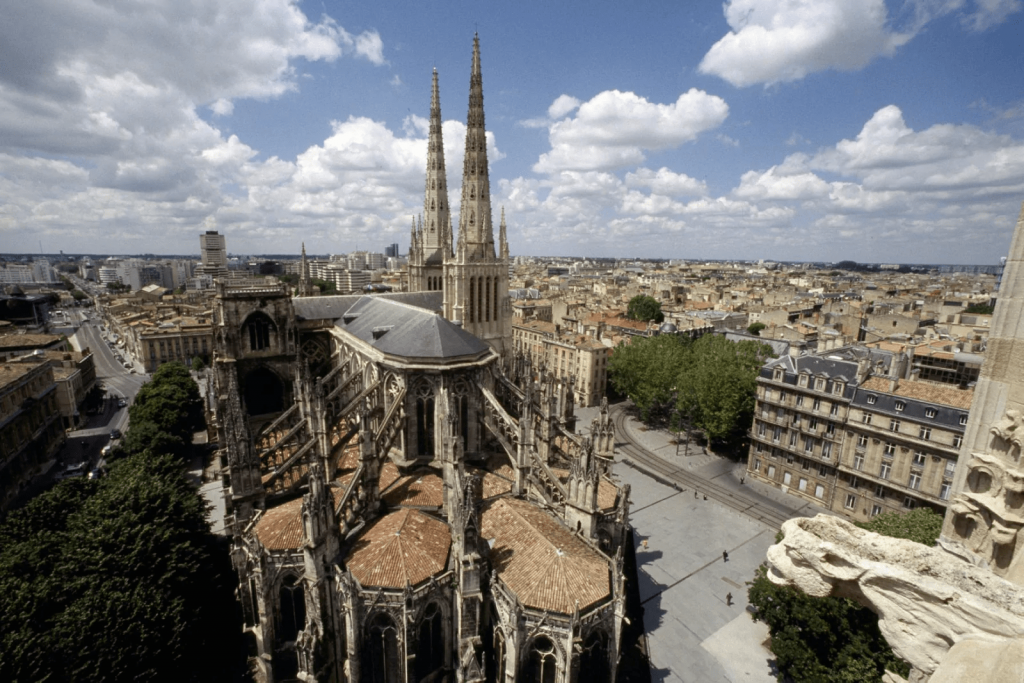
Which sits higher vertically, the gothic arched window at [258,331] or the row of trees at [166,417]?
the gothic arched window at [258,331]

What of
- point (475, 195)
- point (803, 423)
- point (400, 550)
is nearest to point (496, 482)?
point (400, 550)

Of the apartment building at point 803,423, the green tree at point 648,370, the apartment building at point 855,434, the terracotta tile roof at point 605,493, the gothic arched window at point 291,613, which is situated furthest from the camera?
the green tree at point 648,370

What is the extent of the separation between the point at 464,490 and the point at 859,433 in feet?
129

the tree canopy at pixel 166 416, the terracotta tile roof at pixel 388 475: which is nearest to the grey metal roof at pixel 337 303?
the tree canopy at pixel 166 416

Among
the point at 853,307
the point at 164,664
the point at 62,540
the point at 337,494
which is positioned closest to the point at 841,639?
the point at 337,494

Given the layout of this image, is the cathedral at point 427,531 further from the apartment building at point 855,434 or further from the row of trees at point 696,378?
the row of trees at point 696,378

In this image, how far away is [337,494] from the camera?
2583cm

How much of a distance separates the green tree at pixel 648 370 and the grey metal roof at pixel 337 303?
92.5 feet

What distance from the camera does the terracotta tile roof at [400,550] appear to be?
65.4 feet

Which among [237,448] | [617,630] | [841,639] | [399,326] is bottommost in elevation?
[841,639]

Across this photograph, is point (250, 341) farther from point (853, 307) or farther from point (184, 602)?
point (853, 307)

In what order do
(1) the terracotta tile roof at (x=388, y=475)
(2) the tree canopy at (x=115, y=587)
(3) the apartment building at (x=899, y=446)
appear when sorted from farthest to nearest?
(3) the apartment building at (x=899, y=446), (1) the terracotta tile roof at (x=388, y=475), (2) the tree canopy at (x=115, y=587)

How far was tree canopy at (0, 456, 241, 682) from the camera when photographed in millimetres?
17703

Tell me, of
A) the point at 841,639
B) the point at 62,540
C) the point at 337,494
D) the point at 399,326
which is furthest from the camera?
the point at 399,326
